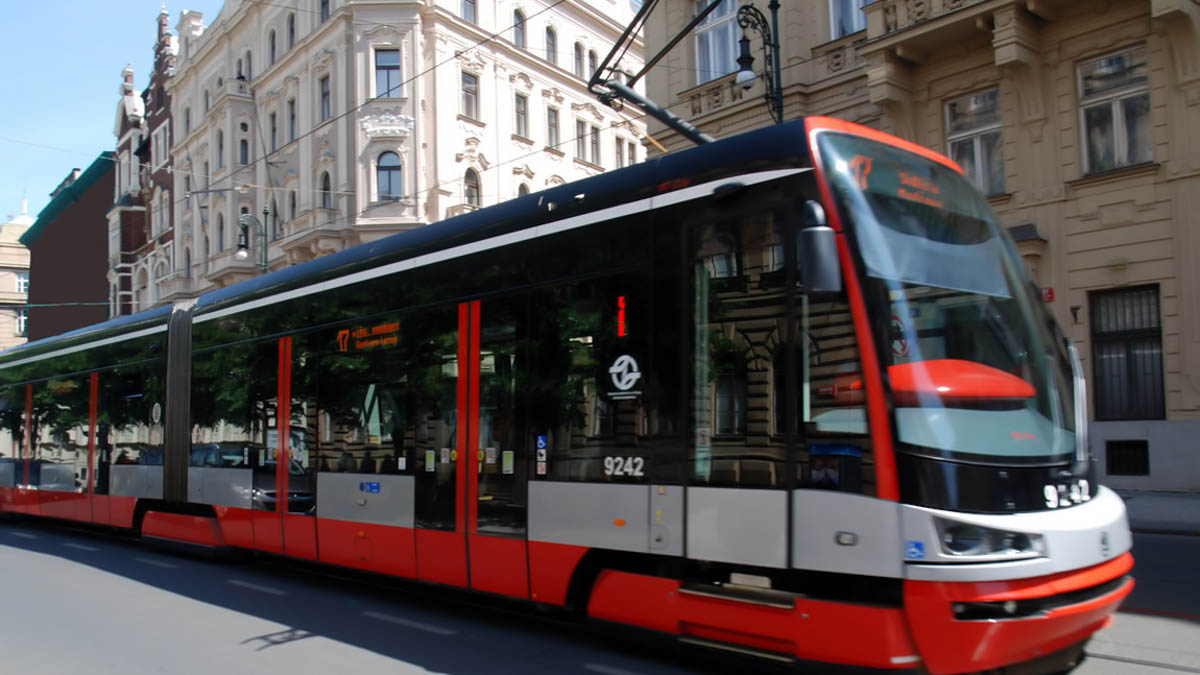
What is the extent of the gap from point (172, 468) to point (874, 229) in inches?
381

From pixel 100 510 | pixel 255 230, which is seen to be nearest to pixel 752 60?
pixel 100 510

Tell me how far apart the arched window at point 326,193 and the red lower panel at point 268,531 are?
24.7 m

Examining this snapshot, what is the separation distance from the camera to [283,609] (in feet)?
27.5

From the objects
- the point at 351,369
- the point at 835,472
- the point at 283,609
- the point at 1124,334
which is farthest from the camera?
the point at 1124,334

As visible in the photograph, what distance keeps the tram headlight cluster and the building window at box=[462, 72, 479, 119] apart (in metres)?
31.2

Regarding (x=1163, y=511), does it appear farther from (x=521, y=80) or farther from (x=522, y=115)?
(x=521, y=80)

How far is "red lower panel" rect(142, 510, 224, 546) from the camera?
36.2 feet

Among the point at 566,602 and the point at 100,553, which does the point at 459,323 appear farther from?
the point at 100,553

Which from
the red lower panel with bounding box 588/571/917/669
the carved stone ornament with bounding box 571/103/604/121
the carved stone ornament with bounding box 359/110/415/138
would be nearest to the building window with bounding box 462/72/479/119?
the carved stone ornament with bounding box 359/110/415/138

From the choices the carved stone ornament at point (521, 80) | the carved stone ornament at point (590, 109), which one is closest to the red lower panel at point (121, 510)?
the carved stone ornament at point (521, 80)

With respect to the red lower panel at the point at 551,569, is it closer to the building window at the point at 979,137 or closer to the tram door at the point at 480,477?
the tram door at the point at 480,477

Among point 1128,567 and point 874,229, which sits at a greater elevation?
point 874,229

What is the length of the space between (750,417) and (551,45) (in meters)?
35.4

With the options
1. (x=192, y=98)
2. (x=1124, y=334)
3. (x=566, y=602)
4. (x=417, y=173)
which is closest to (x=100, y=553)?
(x=566, y=602)
